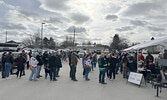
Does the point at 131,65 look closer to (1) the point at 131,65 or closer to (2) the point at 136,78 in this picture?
(1) the point at 131,65

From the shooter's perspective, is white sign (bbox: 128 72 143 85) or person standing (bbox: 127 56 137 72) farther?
person standing (bbox: 127 56 137 72)

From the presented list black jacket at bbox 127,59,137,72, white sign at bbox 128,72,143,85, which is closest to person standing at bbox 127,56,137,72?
black jacket at bbox 127,59,137,72

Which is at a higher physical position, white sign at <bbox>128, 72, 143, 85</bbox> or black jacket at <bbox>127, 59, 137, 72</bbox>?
black jacket at <bbox>127, 59, 137, 72</bbox>

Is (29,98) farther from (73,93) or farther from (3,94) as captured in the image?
(73,93)

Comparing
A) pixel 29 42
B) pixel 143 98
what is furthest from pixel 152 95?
pixel 29 42

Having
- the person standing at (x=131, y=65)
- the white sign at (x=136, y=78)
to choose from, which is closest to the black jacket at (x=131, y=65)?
the person standing at (x=131, y=65)

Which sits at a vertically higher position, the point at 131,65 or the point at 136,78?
the point at 131,65

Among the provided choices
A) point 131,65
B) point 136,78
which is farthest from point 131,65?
point 136,78

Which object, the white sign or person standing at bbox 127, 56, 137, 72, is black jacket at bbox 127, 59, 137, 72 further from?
the white sign

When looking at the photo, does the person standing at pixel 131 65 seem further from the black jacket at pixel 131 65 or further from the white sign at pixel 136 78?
the white sign at pixel 136 78

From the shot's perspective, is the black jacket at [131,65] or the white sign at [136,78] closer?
the white sign at [136,78]

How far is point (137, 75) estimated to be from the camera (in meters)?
7.38

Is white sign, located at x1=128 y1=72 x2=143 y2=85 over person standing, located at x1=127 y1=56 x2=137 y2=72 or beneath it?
beneath

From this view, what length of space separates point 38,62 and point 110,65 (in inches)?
186
